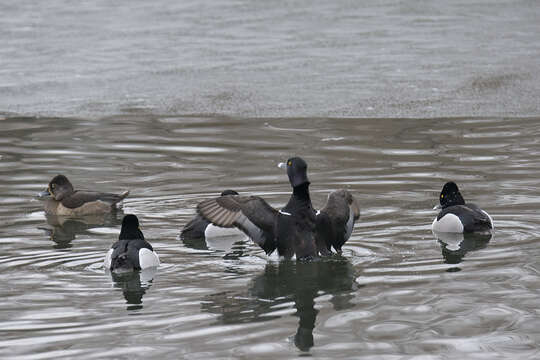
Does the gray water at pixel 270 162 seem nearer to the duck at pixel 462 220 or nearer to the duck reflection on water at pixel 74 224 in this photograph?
the duck reflection on water at pixel 74 224

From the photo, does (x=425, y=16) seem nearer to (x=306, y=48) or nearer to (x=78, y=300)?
(x=306, y=48)

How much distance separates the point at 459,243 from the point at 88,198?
13.7 feet

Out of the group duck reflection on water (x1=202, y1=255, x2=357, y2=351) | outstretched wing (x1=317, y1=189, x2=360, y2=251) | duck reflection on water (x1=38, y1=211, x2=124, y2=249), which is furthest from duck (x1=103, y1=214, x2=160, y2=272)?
duck reflection on water (x1=38, y1=211, x2=124, y2=249)

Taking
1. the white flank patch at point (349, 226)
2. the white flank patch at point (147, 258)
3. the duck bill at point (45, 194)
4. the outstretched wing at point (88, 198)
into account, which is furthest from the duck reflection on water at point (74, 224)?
the white flank patch at point (349, 226)

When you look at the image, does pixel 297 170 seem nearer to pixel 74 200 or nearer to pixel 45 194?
pixel 74 200

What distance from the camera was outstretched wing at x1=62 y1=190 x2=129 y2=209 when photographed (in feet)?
36.7

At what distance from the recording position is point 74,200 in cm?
1135

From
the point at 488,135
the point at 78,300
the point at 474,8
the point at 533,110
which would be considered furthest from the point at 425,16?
the point at 78,300

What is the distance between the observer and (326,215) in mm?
9000

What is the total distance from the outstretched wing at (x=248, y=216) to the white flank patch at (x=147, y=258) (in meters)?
0.58

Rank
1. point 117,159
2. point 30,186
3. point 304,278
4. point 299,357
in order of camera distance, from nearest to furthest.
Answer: point 299,357, point 304,278, point 30,186, point 117,159

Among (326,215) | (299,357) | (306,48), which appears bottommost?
(299,357)

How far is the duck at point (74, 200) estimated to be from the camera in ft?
36.7

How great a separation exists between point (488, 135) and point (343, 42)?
21.2 feet
